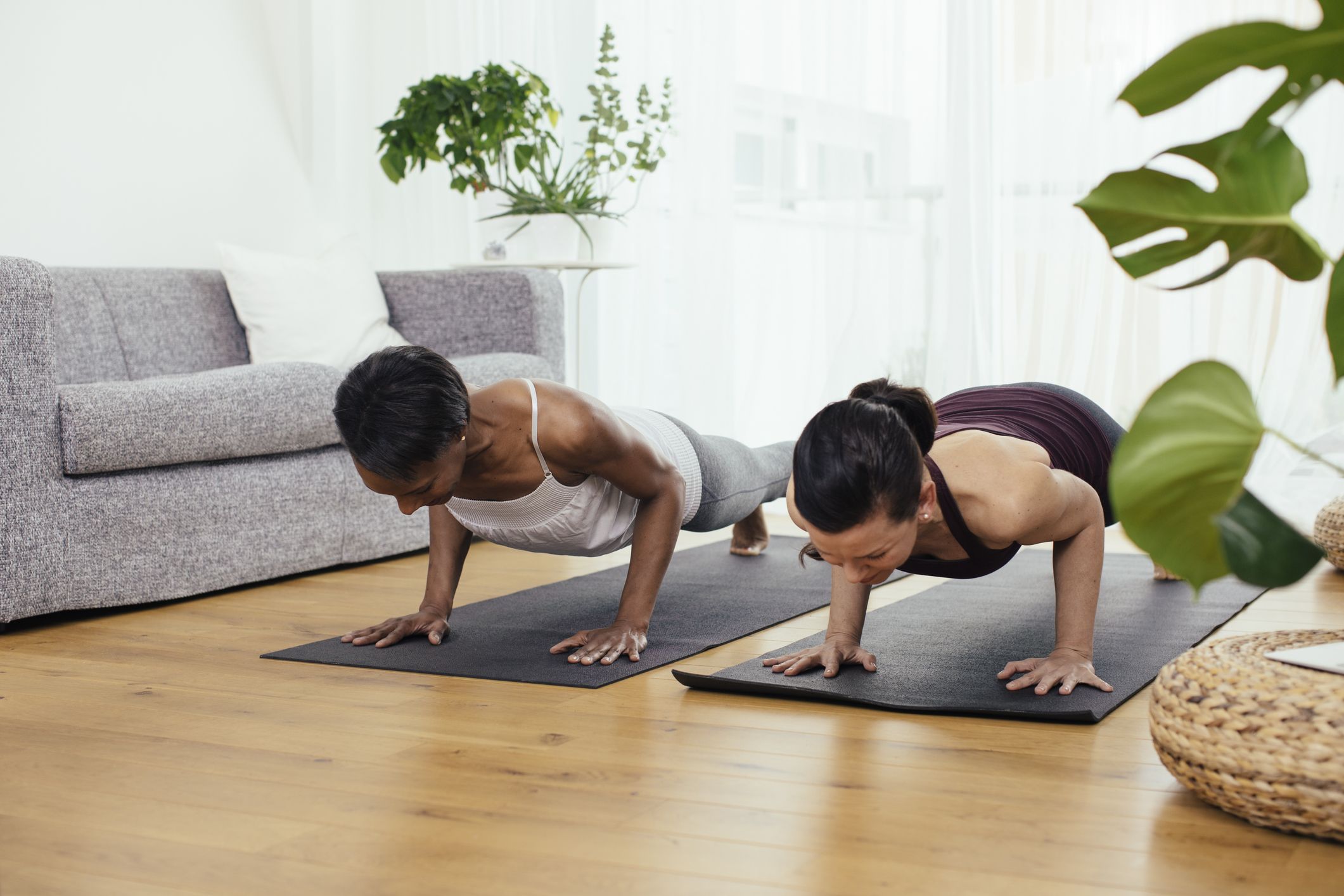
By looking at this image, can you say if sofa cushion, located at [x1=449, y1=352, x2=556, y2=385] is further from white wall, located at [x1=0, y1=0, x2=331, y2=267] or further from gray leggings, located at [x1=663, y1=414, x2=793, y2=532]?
white wall, located at [x1=0, y1=0, x2=331, y2=267]

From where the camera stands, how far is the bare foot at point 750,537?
3090mm

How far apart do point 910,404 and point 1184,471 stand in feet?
2.25

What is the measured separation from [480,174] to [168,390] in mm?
1367

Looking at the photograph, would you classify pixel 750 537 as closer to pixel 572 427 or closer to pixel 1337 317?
pixel 572 427

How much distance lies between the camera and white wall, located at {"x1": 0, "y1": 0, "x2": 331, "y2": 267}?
3426 mm

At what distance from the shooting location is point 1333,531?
2.76 meters

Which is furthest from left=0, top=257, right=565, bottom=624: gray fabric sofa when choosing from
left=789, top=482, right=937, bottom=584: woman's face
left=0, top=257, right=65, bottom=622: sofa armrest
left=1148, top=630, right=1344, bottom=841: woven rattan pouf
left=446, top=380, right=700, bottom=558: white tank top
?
left=1148, top=630, right=1344, bottom=841: woven rattan pouf

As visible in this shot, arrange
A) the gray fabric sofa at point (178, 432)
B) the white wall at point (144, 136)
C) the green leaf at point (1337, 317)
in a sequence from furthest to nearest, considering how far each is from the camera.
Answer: the white wall at point (144, 136) → the gray fabric sofa at point (178, 432) → the green leaf at point (1337, 317)

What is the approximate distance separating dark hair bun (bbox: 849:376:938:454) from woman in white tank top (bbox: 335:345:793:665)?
1.57 ft

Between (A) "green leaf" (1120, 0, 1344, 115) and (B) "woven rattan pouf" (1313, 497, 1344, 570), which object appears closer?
(A) "green leaf" (1120, 0, 1344, 115)

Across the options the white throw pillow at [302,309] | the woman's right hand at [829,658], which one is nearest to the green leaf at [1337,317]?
the woman's right hand at [829,658]

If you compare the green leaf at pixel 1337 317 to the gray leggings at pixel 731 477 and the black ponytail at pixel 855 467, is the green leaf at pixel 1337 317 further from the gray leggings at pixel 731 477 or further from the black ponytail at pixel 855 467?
the gray leggings at pixel 731 477

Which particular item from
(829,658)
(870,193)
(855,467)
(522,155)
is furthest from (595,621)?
(870,193)

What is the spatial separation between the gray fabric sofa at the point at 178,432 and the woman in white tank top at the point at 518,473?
569 millimetres
